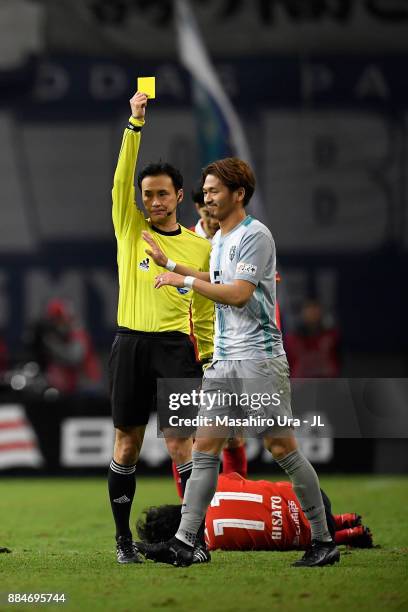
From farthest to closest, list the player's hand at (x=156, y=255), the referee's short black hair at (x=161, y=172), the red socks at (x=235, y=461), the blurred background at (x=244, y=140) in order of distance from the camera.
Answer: the blurred background at (x=244, y=140), the red socks at (x=235, y=461), the referee's short black hair at (x=161, y=172), the player's hand at (x=156, y=255)

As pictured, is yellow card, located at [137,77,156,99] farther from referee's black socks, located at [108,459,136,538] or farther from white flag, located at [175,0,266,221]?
white flag, located at [175,0,266,221]

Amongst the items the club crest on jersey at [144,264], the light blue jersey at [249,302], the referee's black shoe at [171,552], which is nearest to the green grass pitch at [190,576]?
the referee's black shoe at [171,552]

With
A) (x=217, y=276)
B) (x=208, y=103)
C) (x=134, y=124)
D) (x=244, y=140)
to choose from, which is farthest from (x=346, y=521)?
(x=244, y=140)

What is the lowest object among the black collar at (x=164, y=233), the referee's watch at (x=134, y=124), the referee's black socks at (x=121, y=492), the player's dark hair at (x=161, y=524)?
the player's dark hair at (x=161, y=524)

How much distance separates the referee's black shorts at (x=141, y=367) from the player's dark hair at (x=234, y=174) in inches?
34.2

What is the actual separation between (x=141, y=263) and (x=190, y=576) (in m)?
1.65

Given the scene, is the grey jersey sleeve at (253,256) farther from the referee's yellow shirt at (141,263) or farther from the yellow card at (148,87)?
the yellow card at (148,87)

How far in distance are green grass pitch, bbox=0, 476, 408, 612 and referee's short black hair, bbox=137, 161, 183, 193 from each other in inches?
76.4

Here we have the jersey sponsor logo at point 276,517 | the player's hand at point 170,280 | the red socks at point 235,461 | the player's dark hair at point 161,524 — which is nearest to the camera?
the player's hand at point 170,280

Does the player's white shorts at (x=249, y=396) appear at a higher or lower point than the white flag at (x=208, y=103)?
lower

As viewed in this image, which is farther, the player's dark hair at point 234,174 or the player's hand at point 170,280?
the player's dark hair at point 234,174

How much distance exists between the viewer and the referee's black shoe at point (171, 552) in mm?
6621

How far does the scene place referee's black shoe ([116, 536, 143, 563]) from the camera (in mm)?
7031

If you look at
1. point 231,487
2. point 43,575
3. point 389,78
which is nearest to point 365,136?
point 389,78
